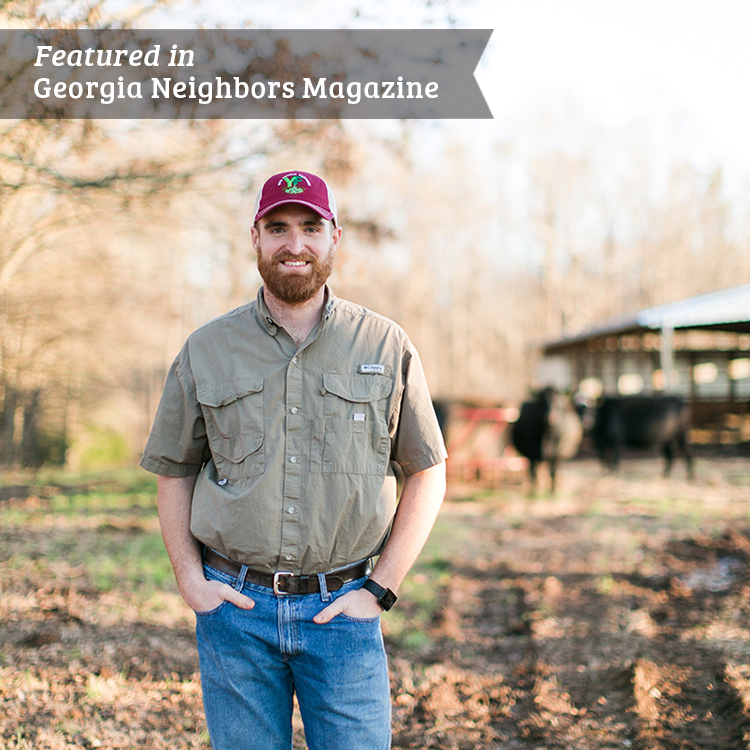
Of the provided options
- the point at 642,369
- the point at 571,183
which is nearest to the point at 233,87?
the point at 642,369

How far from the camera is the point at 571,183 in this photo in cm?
3412

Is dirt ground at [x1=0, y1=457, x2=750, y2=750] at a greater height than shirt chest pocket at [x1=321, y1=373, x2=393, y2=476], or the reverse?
shirt chest pocket at [x1=321, y1=373, x2=393, y2=476]

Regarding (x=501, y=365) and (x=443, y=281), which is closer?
(x=443, y=281)

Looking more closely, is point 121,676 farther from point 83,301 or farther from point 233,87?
point 83,301

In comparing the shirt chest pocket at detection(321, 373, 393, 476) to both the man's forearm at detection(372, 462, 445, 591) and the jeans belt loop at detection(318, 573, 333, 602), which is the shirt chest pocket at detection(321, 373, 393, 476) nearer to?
the man's forearm at detection(372, 462, 445, 591)

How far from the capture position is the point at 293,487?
6.80 ft

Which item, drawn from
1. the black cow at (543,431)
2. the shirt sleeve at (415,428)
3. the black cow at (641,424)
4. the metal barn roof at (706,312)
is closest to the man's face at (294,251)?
the shirt sleeve at (415,428)

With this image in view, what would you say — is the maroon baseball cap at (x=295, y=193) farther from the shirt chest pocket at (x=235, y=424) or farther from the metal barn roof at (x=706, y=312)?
the metal barn roof at (x=706, y=312)

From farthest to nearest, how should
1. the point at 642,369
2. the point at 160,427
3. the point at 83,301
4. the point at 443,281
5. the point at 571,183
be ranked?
the point at 443,281 < the point at 571,183 < the point at 642,369 < the point at 83,301 < the point at 160,427

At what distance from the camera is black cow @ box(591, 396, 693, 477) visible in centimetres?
1518

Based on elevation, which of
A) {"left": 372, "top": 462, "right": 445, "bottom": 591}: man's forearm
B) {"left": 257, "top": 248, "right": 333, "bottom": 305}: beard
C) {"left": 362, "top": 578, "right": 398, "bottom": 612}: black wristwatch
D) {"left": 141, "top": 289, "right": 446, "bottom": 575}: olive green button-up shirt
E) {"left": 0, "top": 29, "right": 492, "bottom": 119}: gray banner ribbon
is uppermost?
{"left": 0, "top": 29, "right": 492, "bottom": 119}: gray banner ribbon

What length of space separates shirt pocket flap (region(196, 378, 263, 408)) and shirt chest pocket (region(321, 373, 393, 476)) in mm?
214

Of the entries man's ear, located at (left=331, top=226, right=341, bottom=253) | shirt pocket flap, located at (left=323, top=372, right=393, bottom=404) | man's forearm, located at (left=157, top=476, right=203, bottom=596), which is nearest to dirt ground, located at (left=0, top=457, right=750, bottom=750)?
man's forearm, located at (left=157, top=476, right=203, bottom=596)

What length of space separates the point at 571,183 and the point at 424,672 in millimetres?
33135
